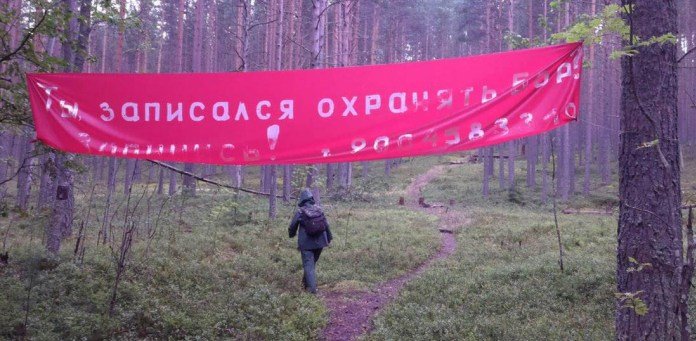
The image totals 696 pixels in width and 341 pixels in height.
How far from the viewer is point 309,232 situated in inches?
352

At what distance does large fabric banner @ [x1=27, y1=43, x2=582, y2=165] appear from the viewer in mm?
4953

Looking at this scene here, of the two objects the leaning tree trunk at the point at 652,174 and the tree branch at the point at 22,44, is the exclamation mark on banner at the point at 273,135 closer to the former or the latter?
the tree branch at the point at 22,44

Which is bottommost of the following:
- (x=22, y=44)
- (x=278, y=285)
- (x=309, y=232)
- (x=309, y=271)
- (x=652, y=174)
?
(x=278, y=285)

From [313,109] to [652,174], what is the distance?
3.32 meters

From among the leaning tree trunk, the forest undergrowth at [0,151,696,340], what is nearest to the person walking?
the forest undergrowth at [0,151,696,340]

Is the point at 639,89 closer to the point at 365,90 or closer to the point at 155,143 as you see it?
the point at 365,90

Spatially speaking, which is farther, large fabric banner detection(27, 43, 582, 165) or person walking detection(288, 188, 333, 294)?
person walking detection(288, 188, 333, 294)

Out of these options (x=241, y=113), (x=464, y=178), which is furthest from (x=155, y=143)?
(x=464, y=178)

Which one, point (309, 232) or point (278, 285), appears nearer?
point (309, 232)

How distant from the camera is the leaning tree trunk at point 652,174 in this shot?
4.38 metres

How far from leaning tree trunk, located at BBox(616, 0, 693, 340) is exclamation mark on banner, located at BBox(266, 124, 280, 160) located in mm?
3430

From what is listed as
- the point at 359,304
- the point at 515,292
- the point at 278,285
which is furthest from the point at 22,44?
the point at 515,292

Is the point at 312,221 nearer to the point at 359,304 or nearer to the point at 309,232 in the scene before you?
the point at 309,232

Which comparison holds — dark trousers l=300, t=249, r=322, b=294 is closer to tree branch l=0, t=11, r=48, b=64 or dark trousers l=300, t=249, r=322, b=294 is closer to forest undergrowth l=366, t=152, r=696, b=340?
forest undergrowth l=366, t=152, r=696, b=340
